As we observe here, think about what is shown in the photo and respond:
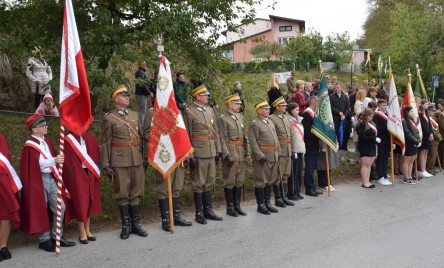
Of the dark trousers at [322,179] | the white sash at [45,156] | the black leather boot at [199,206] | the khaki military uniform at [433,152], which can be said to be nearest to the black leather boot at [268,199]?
the black leather boot at [199,206]

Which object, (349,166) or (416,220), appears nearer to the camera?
(416,220)

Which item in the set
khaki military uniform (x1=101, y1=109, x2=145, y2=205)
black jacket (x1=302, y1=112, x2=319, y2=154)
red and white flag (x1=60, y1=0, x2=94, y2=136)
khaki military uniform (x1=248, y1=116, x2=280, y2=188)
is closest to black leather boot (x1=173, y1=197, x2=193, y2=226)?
khaki military uniform (x1=101, y1=109, x2=145, y2=205)

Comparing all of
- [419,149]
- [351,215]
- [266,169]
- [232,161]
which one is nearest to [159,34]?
[232,161]

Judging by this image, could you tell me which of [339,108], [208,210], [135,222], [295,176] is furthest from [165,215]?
[339,108]

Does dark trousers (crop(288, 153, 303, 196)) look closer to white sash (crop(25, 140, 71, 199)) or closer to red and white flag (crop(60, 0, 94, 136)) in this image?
red and white flag (crop(60, 0, 94, 136))

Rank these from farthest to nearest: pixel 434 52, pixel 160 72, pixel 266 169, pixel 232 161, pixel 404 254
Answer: pixel 434 52 < pixel 266 169 < pixel 232 161 < pixel 160 72 < pixel 404 254

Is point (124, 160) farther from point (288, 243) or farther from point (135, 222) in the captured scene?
point (288, 243)

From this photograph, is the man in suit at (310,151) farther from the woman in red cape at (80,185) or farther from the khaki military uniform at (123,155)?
the woman in red cape at (80,185)

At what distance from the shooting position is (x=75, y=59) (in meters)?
6.04

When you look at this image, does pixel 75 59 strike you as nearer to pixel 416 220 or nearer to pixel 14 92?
pixel 416 220

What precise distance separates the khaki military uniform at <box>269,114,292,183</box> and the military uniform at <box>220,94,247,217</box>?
2.65 ft

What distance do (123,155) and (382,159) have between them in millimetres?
6688

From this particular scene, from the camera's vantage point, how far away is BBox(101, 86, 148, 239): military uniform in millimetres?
6562

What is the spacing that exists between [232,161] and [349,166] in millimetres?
5286
